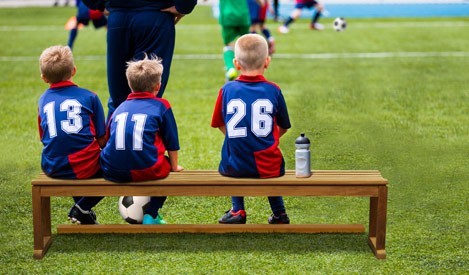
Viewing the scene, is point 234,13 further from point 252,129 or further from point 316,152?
point 252,129

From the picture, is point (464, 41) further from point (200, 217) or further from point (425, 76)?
point (200, 217)

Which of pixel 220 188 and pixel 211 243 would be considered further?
pixel 211 243

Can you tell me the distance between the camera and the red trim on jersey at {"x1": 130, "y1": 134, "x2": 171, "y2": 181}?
19.9 ft

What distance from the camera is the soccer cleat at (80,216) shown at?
262 inches

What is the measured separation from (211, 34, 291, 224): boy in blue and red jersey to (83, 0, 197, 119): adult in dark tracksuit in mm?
1213

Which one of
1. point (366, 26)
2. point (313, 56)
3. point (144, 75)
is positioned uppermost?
point (144, 75)

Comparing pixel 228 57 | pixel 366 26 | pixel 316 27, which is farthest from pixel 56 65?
pixel 366 26

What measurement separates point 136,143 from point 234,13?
7809 mm

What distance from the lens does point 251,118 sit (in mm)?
6137

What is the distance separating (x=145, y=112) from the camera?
612cm

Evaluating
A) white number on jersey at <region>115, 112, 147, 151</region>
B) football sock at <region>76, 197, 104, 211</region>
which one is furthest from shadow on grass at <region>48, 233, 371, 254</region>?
white number on jersey at <region>115, 112, 147, 151</region>

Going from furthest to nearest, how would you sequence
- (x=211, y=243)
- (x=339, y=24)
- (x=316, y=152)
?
(x=339, y=24) → (x=316, y=152) → (x=211, y=243)

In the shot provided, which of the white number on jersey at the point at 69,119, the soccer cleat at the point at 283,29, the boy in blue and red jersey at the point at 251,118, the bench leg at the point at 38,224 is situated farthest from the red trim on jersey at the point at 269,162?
the soccer cleat at the point at 283,29

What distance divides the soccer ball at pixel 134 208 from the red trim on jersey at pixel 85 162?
1.69ft
